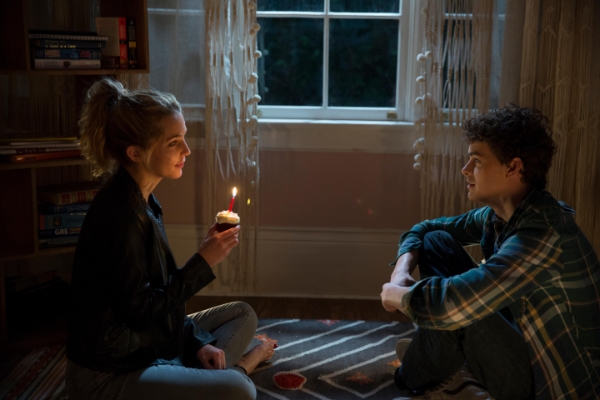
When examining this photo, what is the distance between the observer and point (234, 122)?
3.02 meters

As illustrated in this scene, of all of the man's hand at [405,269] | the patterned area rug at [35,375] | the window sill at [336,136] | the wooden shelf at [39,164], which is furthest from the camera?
the window sill at [336,136]

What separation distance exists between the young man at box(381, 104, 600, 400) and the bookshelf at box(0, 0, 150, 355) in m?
1.44

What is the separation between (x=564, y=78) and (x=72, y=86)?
2.16 m

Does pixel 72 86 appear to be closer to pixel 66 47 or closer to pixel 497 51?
pixel 66 47

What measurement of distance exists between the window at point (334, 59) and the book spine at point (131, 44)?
2.33 feet

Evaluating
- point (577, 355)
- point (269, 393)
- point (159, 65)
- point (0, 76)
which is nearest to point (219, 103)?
point (159, 65)

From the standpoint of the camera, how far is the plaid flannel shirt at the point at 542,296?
1.58 metres

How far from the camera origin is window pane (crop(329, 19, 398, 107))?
10.4 ft

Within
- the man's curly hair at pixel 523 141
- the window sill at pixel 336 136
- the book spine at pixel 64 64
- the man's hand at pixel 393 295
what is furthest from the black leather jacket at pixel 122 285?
the window sill at pixel 336 136

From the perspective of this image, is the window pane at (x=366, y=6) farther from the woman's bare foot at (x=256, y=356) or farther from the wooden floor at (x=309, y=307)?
the woman's bare foot at (x=256, y=356)

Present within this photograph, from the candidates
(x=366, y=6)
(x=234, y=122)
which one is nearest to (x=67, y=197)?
(x=234, y=122)

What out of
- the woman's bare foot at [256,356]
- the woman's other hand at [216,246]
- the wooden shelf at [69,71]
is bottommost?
the woman's bare foot at [256,356]

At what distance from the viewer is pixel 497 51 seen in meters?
2.93

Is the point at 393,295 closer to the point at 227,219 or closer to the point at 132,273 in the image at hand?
the point at 227,219
